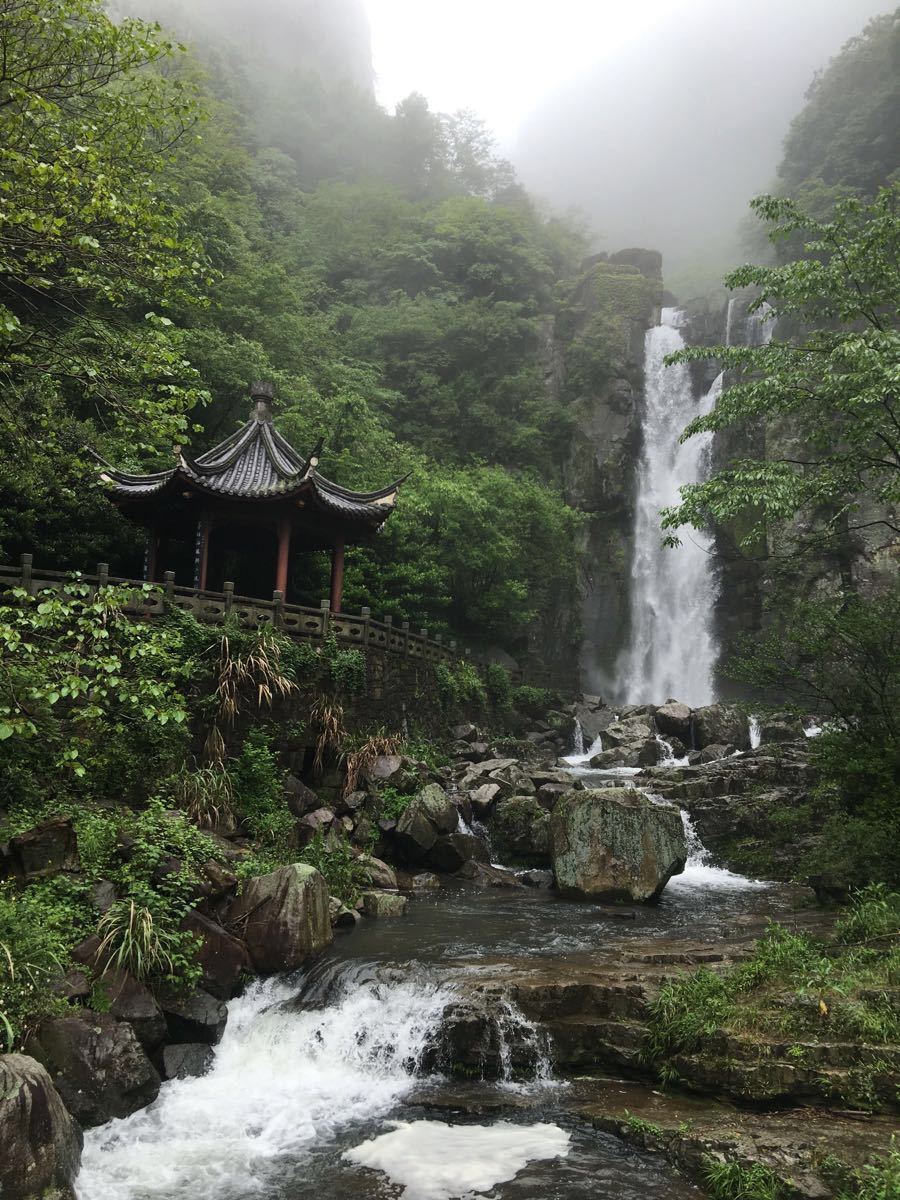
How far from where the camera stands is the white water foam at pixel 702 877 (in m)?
13.6

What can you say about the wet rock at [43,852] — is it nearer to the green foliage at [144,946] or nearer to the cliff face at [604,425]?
the green foliage at [144,946]

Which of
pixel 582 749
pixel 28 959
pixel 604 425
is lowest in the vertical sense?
pixel 28 959

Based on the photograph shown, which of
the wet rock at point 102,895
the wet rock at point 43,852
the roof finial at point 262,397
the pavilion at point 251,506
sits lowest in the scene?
the wet rock at point 102,895

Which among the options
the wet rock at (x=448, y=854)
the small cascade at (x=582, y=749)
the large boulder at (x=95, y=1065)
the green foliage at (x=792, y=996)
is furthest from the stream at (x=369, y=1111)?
the small cascade at (x=582, y=749)

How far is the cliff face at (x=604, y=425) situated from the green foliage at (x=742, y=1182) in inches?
1157

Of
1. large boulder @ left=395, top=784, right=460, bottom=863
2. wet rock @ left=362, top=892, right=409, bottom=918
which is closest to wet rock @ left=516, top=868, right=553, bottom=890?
large boulder @ left=395, top=784, right=460, bottom=863

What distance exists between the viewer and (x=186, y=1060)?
24.6ft

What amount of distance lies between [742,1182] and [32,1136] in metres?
4.71

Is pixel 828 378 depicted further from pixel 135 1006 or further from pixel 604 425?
pixel 604 425

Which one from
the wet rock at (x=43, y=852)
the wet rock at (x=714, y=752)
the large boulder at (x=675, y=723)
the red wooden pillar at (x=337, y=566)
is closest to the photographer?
the wet rock at (x=43, y=852)

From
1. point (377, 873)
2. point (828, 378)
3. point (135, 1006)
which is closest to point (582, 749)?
point (377, 873)

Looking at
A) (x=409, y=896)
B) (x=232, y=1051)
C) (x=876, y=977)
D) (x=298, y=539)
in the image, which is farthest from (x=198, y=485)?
(x=876, y=977)

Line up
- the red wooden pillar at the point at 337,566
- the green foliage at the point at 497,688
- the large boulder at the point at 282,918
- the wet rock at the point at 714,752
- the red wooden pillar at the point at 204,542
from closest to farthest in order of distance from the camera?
the large boulder at the point at 282,918 → the red wooden pillar at the point at 204,542 → the red wooden pillar at the point at 337,566 → the wet rock at the point at 714,752 → the green foliage at the point at 497,688

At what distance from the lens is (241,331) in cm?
2781
